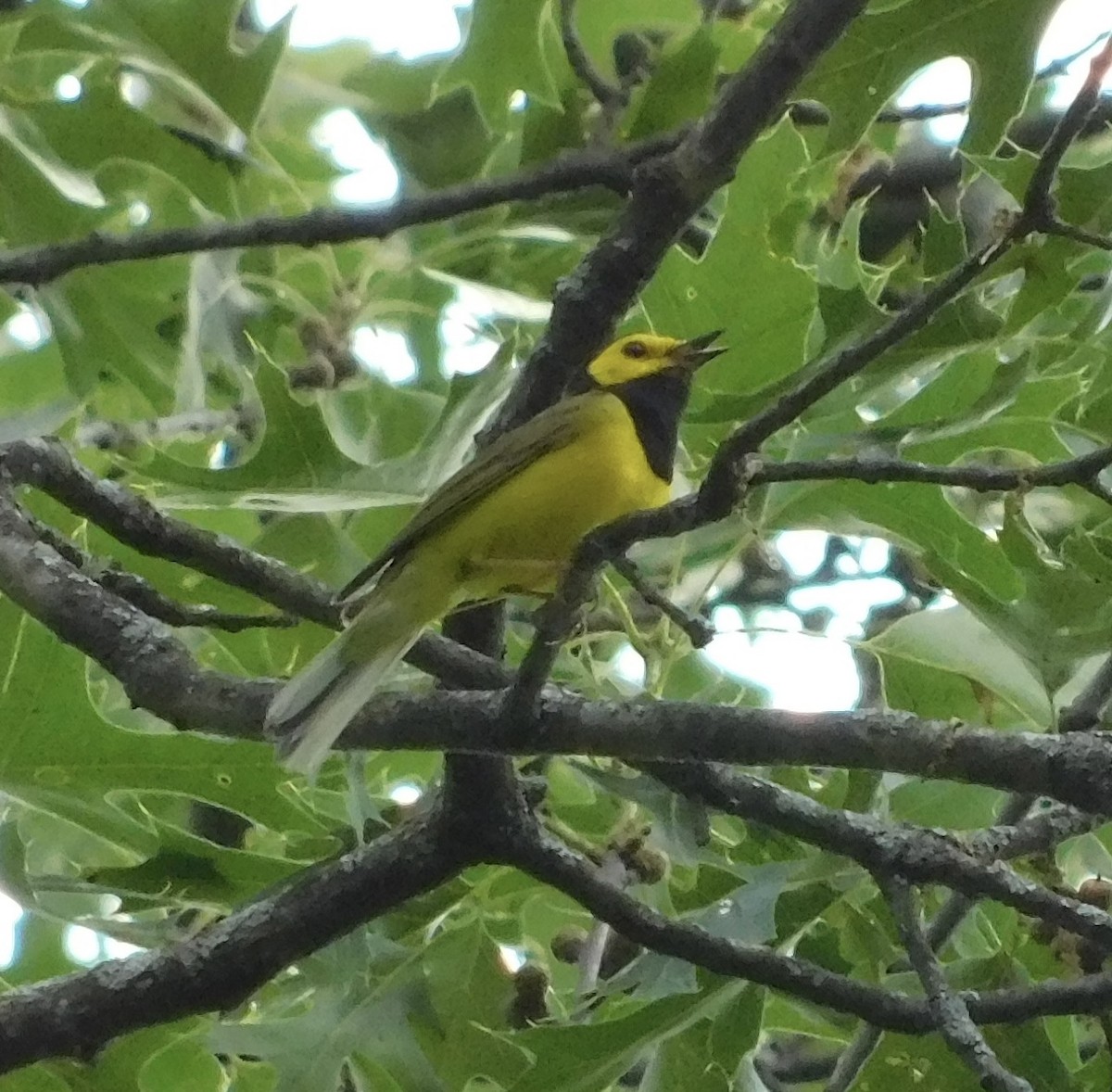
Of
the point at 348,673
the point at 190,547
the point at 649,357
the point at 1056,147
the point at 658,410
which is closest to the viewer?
the point at 1056,147

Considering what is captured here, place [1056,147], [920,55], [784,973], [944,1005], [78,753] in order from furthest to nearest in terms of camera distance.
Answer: [78,753] < [784,973] < [944,1005] < [920,55] < [1056,147]

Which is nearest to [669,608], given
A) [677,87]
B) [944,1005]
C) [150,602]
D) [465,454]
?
[944,1005]

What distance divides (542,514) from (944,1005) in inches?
41.9

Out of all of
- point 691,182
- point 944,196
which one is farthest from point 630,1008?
point 944,196

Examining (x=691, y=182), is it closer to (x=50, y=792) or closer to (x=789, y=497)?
(x=789, y=497)

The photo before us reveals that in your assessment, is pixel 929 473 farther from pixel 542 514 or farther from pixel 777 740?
pixel 542 514

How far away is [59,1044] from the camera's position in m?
2.47

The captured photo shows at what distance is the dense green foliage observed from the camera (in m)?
2.47

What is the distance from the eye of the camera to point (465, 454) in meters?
2.89

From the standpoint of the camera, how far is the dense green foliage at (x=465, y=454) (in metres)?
2.47

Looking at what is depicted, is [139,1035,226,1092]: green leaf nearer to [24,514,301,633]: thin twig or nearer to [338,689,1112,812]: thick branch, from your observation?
[24,514,301,633]: thin twig

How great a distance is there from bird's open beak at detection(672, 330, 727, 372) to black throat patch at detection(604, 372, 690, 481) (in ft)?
0.25

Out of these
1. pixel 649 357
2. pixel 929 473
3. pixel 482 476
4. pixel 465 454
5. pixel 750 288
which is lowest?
pixel 929 473

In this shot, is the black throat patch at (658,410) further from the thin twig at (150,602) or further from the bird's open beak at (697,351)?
the thin twig at (150,602)
